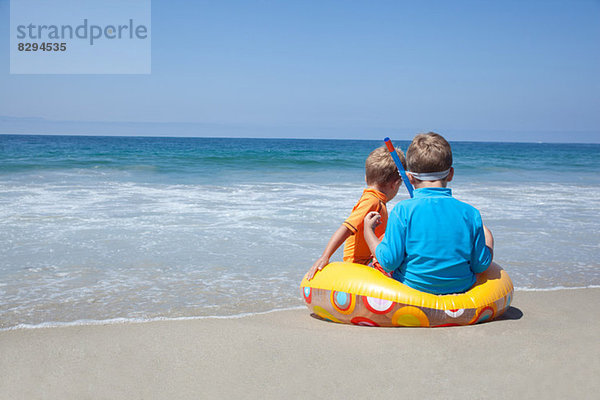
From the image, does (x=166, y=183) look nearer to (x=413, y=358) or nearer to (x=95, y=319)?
(x=95, y=319)

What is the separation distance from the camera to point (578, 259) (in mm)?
5406

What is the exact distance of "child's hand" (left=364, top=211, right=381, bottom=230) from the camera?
10.6ft

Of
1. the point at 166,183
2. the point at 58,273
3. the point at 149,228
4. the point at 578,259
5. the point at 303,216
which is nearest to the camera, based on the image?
the point at 58,273

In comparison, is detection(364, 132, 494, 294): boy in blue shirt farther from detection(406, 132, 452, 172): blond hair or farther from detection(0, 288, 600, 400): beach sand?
detection(0, 288, 600, 400): beach sand

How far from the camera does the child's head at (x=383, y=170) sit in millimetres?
3432

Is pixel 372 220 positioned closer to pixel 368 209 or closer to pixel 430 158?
pixel 368 209

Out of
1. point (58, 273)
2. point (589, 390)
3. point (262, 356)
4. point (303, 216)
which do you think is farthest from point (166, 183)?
point (589, 390)

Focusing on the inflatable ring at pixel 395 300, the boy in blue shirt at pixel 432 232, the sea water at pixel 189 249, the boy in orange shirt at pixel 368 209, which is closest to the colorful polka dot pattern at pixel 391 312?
the inflatable ring at pixel 395 300

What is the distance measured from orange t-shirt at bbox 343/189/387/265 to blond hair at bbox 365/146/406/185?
0.09 metres

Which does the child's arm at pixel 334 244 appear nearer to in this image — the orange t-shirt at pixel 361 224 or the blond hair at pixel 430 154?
the orange t-shirt at pixel 361 224

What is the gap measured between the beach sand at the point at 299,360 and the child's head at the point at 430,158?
2.95ft

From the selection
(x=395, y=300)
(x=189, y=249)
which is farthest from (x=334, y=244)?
(x=189, y=249)

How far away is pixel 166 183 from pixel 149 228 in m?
7.61

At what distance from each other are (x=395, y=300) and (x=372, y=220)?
0.50m
